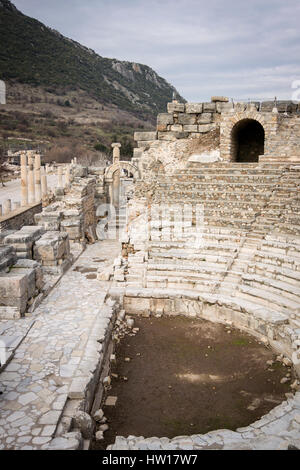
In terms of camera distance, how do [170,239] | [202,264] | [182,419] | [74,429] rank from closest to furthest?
[74,429], [182,419], [202,264], [170,239]

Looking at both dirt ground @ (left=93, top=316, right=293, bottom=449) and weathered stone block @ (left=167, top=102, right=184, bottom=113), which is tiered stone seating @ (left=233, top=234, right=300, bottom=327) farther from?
weathered stone block @ (left=167, top=102, right=184, bottom=113)

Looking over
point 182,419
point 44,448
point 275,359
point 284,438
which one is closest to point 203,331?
point 275,359

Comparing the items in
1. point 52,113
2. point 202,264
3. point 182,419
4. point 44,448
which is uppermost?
point 52,113

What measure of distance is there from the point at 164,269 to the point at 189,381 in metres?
3.85

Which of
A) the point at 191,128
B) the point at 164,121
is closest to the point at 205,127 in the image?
the point at 191,128

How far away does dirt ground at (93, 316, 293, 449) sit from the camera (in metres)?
5.55

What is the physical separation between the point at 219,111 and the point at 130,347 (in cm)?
943

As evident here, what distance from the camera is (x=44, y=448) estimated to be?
4.47 meters

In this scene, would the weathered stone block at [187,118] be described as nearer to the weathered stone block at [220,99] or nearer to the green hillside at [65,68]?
the weathered stone block at [220,99]

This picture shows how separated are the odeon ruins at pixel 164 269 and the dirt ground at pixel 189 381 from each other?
33 centimetres

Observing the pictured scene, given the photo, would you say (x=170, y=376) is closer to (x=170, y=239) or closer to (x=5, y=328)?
(x=5, y=328)

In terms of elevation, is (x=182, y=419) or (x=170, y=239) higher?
(x=170, y=239)

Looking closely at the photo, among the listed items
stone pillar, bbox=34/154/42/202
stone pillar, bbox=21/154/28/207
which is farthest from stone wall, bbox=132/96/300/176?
stone pillar, bbox=34/154/42/202

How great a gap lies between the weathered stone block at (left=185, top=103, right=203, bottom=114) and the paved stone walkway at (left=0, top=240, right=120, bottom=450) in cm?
730
